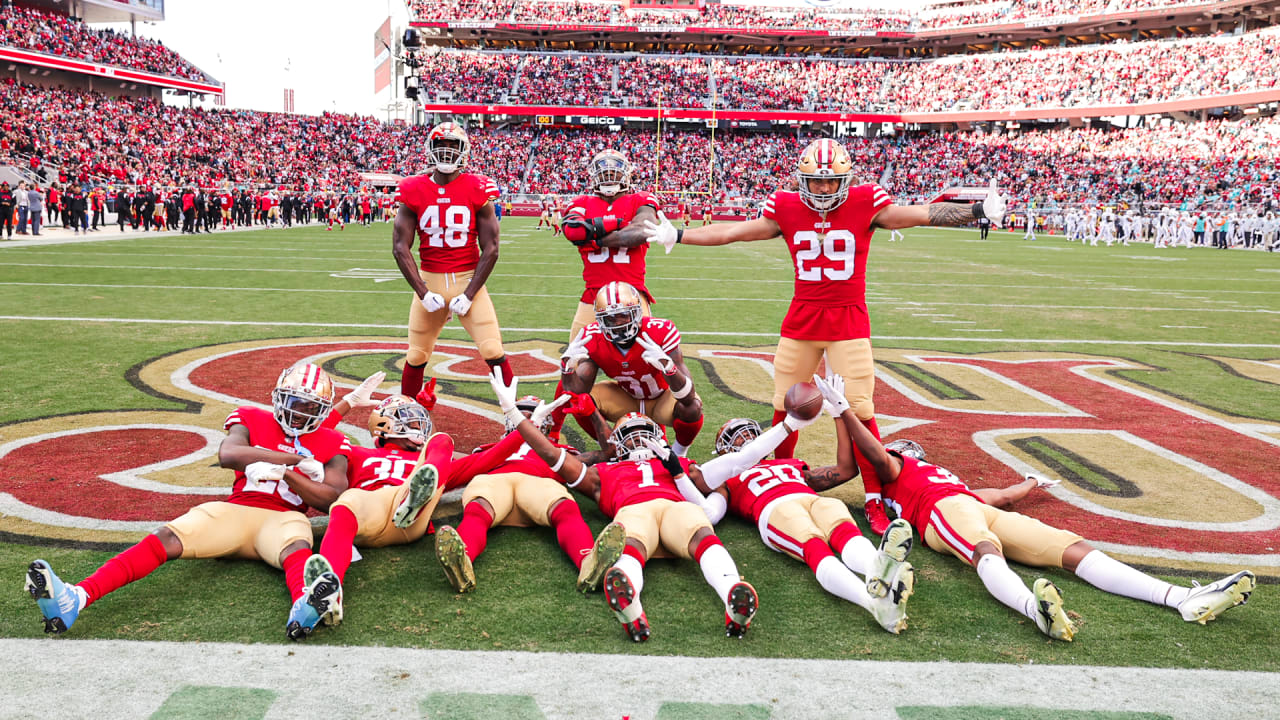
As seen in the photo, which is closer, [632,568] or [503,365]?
[632,568]

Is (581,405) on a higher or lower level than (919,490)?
higher

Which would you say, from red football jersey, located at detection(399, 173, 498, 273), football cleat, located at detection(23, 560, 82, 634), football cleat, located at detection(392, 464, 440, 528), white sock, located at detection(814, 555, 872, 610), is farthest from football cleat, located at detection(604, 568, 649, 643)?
red football jersey, located at detection(399, 173, 498, 273)

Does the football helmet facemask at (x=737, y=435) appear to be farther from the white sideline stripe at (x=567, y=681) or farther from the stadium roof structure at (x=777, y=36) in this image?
the stadium roof structure at (x=777, y=36)

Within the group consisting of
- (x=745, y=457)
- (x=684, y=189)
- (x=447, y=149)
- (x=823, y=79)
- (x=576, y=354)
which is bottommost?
(x=745, y=457)

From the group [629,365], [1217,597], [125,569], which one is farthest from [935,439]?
[125,569]

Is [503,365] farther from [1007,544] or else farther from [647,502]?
[1007,544]

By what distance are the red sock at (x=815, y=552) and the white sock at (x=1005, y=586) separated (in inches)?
25.7

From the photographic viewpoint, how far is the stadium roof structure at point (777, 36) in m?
59.6

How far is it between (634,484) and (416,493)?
3.57 ft

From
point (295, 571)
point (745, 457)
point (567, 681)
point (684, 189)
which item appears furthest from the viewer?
point (684, 189)

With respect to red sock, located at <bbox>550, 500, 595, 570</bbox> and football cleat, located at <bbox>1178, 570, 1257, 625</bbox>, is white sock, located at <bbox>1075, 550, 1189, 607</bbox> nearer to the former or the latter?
football cleat, located at <bbox>1178, 570, 1257, 625</bbox>

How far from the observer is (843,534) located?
163 inches

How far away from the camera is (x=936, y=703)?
2994mm

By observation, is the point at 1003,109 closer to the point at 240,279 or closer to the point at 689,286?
the point at 689,286
